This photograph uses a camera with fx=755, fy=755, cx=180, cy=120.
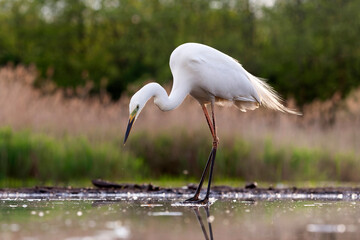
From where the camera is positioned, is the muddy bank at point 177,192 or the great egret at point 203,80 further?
the muddy bank at point 177,192

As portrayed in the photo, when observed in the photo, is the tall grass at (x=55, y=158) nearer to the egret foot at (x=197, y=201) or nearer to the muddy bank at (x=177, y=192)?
the muddy bank at (x=177, y=192)

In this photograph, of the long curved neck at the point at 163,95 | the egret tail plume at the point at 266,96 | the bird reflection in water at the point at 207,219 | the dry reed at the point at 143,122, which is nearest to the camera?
the bird reflection in water at the point at 207,219

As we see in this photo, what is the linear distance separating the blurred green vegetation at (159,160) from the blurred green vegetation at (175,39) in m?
16.5

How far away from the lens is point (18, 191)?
9555 millimetres

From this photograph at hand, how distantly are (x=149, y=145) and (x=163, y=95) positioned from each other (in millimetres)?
4687

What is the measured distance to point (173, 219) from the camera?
247 inches

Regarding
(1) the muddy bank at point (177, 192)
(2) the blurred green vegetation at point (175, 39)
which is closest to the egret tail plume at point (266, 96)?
(1) the muddy bank at point (177, 192)

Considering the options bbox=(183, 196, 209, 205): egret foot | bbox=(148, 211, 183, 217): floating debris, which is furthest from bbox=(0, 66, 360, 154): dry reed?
bbox=(148, 211, 183, 217): floating debris

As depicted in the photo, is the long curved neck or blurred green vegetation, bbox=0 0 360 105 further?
blurred green vegetation, bbox=0 0 360 105

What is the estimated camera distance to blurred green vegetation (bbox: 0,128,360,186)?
11.5 meters

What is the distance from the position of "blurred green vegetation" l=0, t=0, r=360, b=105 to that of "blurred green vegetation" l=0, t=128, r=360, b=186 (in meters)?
16.5

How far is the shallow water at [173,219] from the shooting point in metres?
5.17

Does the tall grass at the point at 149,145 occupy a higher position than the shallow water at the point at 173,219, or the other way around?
the tall grass at the point at 149,145

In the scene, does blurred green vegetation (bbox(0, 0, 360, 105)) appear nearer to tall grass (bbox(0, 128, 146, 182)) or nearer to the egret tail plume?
tall grass (bbox(0, 128, 146, 182))
